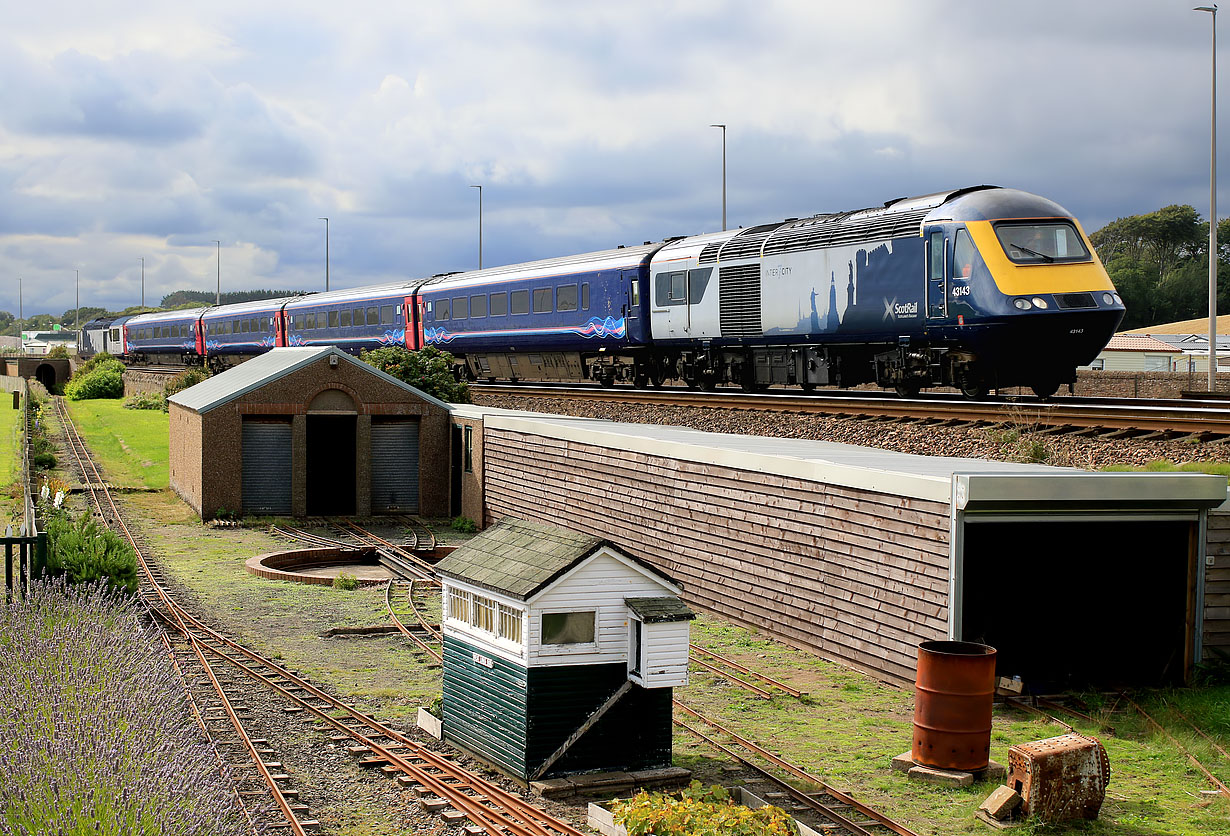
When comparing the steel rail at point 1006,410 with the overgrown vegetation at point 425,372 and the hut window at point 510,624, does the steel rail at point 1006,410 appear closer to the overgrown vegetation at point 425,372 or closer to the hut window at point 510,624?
the overgrown vegetation at point 425,372

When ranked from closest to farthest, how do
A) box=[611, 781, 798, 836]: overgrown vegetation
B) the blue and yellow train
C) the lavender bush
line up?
the lavender bush < box=[611, 781, 798, 836]: overgrown vegetation < the blue and yellow train

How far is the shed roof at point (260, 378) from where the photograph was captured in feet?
86.8

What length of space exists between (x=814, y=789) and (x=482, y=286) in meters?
29.1

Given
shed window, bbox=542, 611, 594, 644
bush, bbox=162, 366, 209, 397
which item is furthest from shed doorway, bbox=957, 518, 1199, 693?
bush, bbox=162, 366, 209, 397

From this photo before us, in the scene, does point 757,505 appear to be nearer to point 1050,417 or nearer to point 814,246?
point 1050,417

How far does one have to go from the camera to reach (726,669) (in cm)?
1355

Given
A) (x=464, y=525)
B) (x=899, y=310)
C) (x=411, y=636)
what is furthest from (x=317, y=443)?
(x=899, y=310)

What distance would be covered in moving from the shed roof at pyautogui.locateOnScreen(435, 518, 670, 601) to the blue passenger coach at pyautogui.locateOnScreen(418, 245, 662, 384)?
17.8 metres

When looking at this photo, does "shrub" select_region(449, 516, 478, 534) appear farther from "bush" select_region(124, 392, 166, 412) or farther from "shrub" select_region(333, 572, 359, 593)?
"bush" select_region(124, 392, 166, 412)

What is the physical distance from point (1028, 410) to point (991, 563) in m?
5.71

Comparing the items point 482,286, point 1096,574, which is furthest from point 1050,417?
point 482,286

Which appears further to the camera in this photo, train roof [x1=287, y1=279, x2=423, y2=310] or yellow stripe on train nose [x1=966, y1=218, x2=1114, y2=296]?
train roof [x1=287, y1=279, x2=423, y2=310]

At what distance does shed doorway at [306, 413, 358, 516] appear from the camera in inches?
1093

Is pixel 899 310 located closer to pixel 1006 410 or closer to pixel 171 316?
pixel 1006 410
